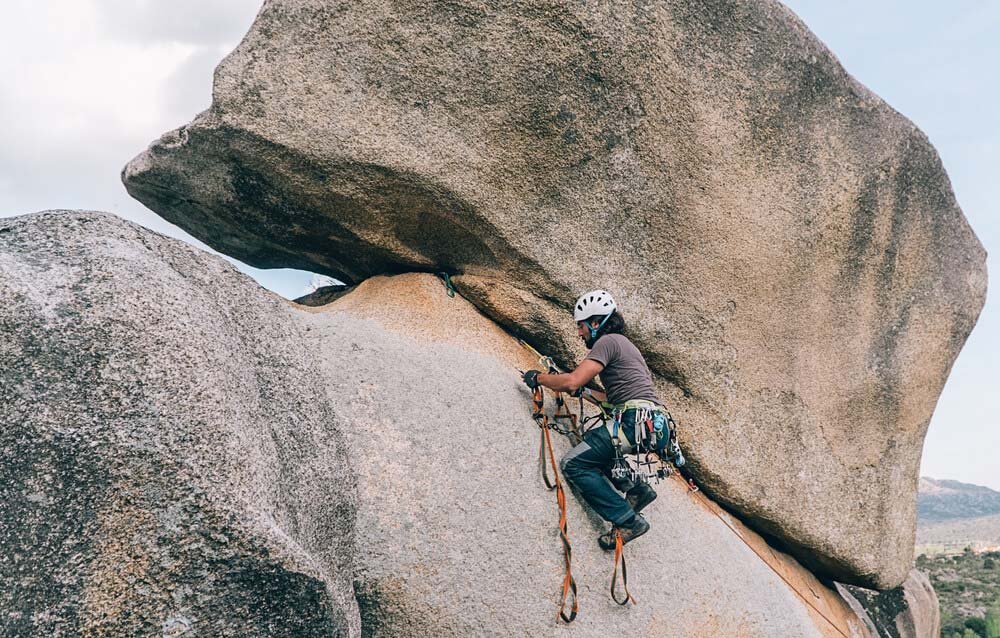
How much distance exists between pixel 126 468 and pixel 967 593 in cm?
2445

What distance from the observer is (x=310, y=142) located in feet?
20.9

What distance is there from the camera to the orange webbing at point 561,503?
17.2ft

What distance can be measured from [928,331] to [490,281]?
518 cm

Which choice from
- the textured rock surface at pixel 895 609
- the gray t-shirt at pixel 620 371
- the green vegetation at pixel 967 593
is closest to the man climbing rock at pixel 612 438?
the gray t-shirt at pixel 620 371

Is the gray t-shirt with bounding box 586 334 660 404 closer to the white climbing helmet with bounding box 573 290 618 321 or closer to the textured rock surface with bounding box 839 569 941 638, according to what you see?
the white climbing helmet with bounding box 573 290 618 321

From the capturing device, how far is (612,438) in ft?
19.1

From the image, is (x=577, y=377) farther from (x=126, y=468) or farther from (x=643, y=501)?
(x=126, y=468)

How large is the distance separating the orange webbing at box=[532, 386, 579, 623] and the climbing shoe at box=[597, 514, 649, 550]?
0.30m

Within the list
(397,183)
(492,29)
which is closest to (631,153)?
(492,29)

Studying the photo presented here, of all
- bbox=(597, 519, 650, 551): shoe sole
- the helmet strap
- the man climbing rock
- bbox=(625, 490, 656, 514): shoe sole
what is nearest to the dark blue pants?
the man climbing rock

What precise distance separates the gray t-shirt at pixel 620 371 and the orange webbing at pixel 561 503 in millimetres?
551

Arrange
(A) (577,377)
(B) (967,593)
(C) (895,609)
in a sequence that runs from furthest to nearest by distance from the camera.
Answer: (B) (967,593)
(C) (895,609)
(A) (577,377)

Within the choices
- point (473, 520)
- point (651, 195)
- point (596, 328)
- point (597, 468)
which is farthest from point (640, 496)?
point (651, 195)

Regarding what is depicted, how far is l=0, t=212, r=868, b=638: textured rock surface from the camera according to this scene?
3.41 metres
